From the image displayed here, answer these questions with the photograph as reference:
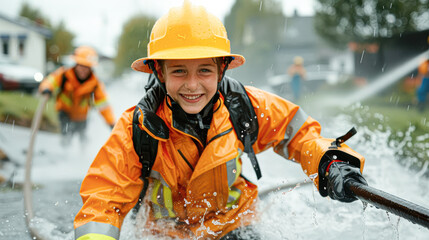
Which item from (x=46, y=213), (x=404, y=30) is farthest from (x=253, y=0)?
(x=46, y=213)

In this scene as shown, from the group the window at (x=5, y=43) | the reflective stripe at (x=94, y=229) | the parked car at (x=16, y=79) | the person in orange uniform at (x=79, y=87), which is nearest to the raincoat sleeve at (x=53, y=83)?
the person in orange uniform at (x=79, y=87)

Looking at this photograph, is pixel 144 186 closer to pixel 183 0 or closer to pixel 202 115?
pixel 202 115

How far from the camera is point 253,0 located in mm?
49469

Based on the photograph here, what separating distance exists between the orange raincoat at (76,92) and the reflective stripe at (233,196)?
4.21 meters

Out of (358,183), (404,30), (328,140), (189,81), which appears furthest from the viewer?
(404,30)

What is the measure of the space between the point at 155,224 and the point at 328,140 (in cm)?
122

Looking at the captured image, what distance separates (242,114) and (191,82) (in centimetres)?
45

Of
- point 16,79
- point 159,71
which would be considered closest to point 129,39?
point 16,79

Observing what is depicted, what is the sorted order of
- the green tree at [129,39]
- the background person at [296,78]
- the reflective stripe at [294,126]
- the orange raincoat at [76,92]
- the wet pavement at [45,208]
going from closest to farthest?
the reflective stripe at [294,126], the wet pavement at [45,208], the orange raincoat at [76,92], the background person at [296,78], the green tree at [129,39]

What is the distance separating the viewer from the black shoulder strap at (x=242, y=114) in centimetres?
247

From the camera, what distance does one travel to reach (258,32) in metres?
40.6

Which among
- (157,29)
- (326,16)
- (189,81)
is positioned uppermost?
(326,16)

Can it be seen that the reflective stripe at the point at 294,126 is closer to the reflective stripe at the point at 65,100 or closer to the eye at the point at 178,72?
the eye at the point at 178,72

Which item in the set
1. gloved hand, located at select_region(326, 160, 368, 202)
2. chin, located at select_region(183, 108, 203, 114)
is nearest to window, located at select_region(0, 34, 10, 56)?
chin, located at select_region(183, 108, 203, 114)
